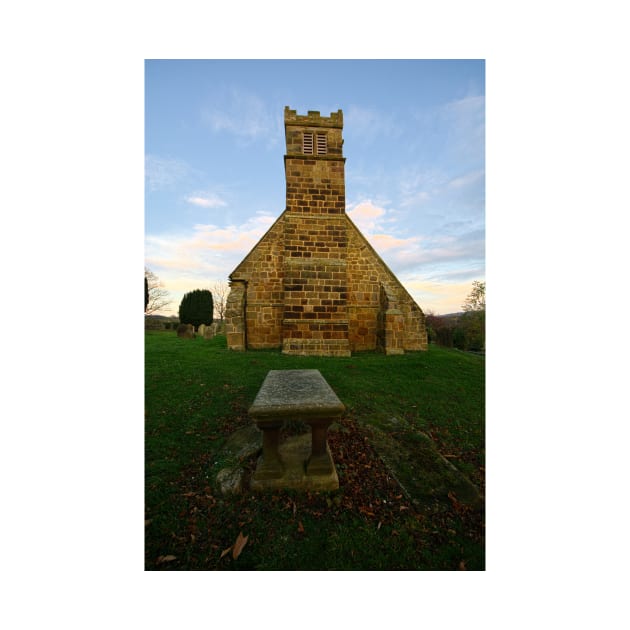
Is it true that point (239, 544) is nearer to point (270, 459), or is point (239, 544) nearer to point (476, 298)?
point (270, 459)

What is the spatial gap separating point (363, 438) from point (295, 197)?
8.77m

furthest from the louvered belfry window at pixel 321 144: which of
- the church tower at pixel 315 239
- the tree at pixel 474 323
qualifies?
the tree at pixel 474 323

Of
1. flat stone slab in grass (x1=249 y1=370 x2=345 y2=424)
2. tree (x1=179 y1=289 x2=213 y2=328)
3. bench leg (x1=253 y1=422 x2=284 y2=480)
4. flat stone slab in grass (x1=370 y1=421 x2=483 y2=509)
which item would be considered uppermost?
tree (x1=179 y1=289 x2=213 y2=328)

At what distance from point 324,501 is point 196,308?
920 inches

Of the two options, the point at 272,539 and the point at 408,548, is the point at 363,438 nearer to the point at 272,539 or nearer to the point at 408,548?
the point at 408,548

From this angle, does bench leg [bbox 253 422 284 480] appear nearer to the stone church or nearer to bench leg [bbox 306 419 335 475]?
bench leg [bbox 306 419 335 475]

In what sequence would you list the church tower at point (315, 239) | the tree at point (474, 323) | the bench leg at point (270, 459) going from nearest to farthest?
1. the bench leg at point (270, 459)
2. the church tower at point (315, 239)
3. the tree at point (474, 323)

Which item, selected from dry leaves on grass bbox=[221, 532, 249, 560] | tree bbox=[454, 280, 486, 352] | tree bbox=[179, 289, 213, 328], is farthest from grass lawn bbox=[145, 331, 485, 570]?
tree bbox=[179, 289, 213, 328]

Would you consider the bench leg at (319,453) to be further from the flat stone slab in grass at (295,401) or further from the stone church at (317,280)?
the stone church at (317,280)

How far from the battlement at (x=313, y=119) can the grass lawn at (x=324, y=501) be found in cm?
993

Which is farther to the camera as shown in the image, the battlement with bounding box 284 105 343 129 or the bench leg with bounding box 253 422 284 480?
the battlement with bounding box 284 105 343 129

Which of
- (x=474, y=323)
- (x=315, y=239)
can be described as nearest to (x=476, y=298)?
(x=474, y=323)

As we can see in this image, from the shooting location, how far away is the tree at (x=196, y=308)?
897 inches

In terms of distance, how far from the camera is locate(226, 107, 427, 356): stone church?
9250mm
